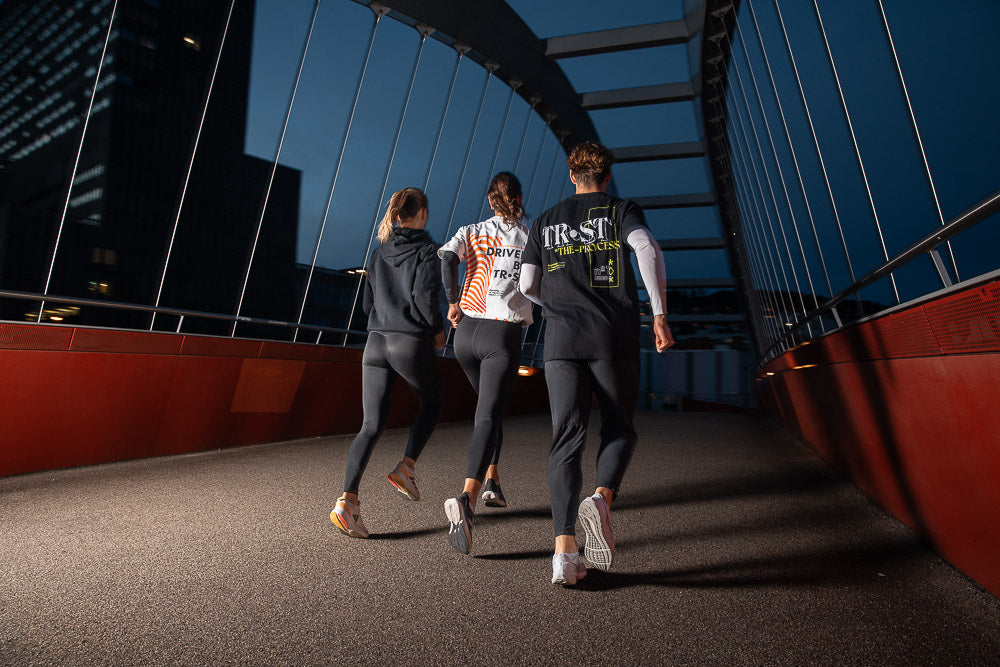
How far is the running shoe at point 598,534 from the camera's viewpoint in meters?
2.28

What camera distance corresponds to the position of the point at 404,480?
337cm

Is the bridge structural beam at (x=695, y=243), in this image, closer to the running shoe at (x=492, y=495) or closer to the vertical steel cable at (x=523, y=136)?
the vertical steel cable at (x=523, y=136)

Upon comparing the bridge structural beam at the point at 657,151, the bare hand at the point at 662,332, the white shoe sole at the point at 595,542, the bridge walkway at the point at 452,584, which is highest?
the bridge structural beam at the point at 657,151

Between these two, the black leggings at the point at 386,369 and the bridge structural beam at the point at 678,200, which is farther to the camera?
the bridge structural beam at the point at 678,200

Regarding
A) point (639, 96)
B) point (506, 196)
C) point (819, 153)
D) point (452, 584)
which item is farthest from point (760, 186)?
point (452, 584)

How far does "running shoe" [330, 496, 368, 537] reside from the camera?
2.83 metres

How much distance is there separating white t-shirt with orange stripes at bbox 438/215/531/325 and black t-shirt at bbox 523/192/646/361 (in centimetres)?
48

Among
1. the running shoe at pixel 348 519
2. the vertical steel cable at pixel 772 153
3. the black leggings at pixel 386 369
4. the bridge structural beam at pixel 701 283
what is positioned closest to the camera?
the running shoe at pixel 348 519

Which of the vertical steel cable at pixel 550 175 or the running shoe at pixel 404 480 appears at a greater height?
the vertical steel cable at pixel 550 175

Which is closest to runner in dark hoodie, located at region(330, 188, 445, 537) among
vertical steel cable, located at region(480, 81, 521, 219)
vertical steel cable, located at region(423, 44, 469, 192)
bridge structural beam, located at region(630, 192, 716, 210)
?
vertical steel cable, located at region(423, 44, 469, 192)

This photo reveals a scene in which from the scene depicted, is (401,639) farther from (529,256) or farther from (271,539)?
(529,256)

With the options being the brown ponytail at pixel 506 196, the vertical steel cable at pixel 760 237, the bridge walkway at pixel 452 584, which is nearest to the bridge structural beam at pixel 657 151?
the vertical steel cable at pixel 760 237

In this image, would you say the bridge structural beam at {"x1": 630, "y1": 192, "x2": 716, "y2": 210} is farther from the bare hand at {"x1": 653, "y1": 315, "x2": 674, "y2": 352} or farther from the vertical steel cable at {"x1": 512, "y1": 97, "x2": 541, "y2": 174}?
the bare hand at {"x1": 653, "y1": 315, "x2": 674, "y2": 352}

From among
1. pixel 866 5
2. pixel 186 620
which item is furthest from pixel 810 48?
pixel 186 620
